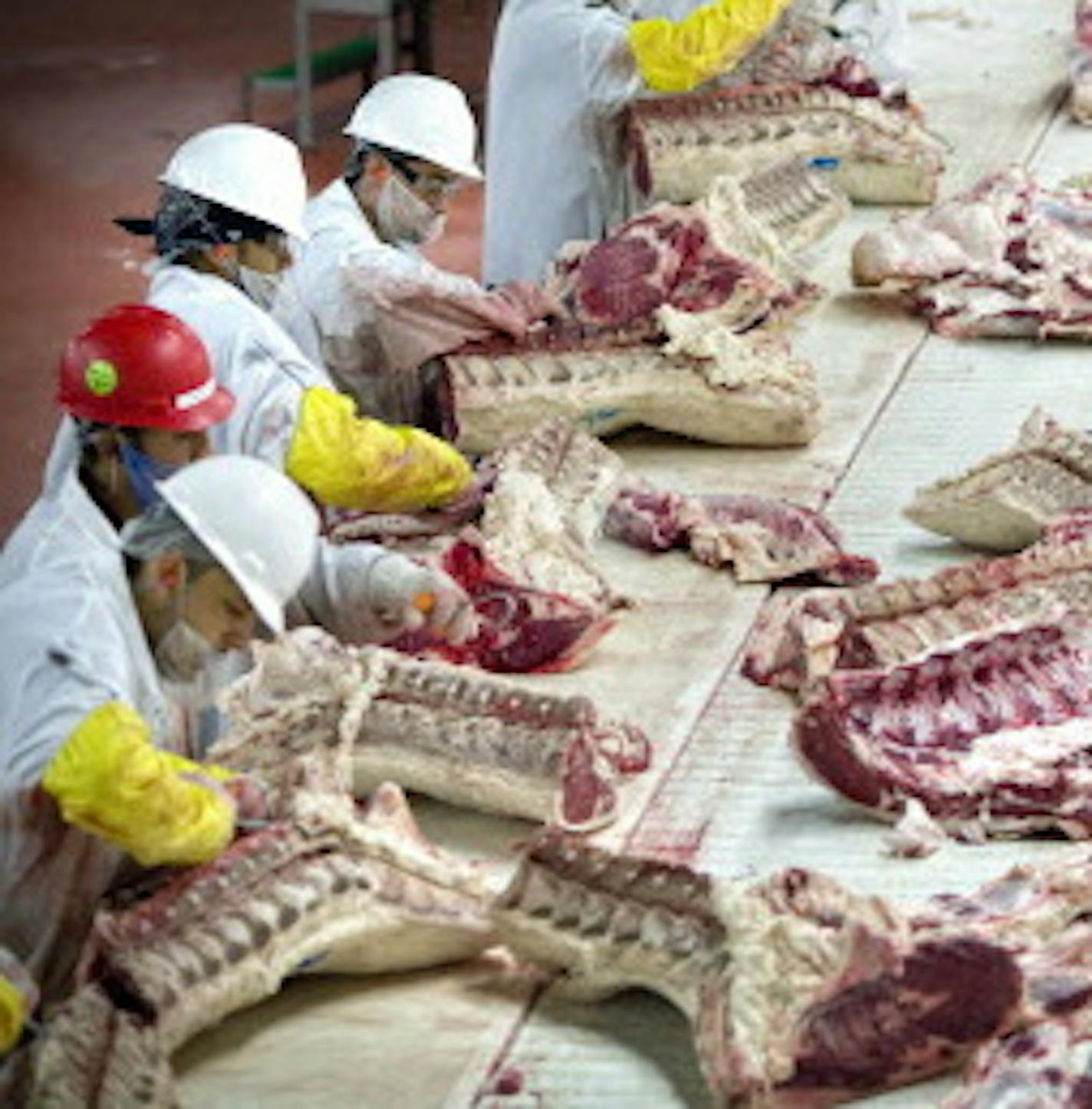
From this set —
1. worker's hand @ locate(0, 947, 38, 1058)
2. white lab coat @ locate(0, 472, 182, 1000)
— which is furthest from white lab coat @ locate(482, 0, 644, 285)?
worker's hand @ locate(0, 947, 38, 1058)

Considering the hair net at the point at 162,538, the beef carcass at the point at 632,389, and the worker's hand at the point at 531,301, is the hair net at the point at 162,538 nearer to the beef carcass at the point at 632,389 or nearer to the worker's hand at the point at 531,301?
the beef carcass at the point at 632,389

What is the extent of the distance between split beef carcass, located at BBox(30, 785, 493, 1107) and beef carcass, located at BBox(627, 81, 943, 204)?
14.4ft

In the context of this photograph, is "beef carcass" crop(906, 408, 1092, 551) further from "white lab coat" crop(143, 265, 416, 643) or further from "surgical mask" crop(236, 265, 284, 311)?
"surgical mask" crop(236, 265, 284, 311)

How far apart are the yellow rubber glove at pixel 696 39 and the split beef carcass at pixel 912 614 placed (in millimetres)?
3139

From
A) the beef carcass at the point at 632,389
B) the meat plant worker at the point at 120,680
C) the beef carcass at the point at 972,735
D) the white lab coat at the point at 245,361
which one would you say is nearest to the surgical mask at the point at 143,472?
the meat plant worker at the point at 120,680

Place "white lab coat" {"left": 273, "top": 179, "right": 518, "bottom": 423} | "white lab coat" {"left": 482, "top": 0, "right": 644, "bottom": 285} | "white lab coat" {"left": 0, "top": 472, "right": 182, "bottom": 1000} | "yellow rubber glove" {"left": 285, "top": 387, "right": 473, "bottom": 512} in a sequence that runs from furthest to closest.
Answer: "white lab coat" {"left": 482, "top": 0, "right": 644, "bottom": 285}, "white lab coat" {"left": 273, "top": 179, "right": 518, "bottom": 423}, "yellow rubber glove" {"left": 285, "top": 387, "right": 473, "bottom": 512}, "white lab coat" {"left": 0, "top": 472, "right": 182, "bottom": 1000}

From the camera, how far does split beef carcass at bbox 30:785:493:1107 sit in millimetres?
5109

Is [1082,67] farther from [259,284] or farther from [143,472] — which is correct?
[143,472]

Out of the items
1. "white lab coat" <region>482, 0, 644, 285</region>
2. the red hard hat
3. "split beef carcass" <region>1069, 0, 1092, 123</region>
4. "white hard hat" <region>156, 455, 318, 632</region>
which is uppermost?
"white hard hat" <region>156, 455, 318, 632</region>

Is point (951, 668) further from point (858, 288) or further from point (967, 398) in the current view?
point (858, 288)

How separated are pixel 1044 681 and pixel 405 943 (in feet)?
5.12

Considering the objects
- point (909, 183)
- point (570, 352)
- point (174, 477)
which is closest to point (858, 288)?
point (909, 183)

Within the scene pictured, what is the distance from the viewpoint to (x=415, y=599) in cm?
661

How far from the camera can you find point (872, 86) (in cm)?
1034
